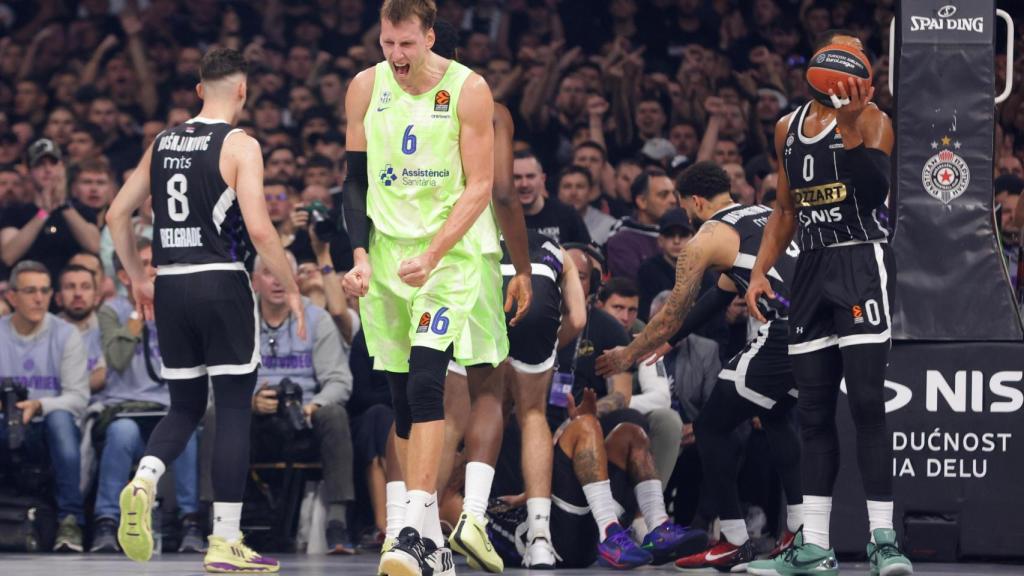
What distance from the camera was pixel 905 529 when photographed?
682cm

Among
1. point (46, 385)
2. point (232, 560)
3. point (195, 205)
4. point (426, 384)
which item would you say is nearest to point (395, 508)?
point (232, 560)

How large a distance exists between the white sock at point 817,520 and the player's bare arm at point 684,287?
1302mm

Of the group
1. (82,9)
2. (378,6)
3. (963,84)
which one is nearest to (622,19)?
(378,6)

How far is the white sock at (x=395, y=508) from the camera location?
5559mm

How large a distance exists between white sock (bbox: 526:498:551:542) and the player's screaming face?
2217mm

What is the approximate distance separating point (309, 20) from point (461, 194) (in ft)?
25.0

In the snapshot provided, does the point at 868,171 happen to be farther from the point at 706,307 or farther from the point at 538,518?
the point at 538,518

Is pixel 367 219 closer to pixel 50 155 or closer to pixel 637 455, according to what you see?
pixel 637 455

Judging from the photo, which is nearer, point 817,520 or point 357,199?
point 357,199

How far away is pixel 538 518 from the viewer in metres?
6.70

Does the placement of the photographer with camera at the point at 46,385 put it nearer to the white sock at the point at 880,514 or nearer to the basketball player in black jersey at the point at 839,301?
the basketball player in black jersey at the point at 839,301

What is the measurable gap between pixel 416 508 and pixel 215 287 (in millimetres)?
Result: 1541

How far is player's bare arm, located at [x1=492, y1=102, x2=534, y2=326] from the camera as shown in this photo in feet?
19.5

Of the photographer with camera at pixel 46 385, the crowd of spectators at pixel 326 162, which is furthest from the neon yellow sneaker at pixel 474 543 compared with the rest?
the photographer with camera at pixel 46 385
